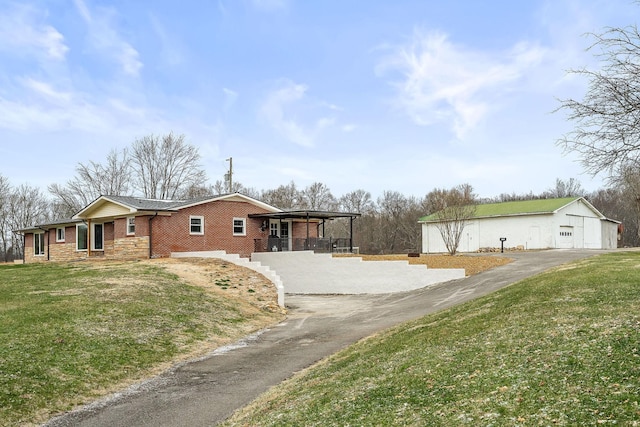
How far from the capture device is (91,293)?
17016 mm

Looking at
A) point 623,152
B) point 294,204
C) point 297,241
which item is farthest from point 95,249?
point 294,204

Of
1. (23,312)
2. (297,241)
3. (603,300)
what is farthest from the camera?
(297,241)

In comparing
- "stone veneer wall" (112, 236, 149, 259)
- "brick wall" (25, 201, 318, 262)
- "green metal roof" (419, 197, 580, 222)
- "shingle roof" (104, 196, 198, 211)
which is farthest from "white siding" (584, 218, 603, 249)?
"stone veneer wall" (112, 236, 149, 259)

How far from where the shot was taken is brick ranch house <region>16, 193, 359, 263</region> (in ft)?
93.0

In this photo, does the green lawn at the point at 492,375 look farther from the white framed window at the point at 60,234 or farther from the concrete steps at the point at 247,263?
the white framed window at the point at 60,234

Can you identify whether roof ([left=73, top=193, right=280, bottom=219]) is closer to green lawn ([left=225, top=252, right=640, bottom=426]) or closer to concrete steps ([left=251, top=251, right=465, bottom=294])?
concrete steps ([left=251, top=251, right=465, bottom=294])

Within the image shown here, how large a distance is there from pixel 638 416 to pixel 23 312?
13.9 m

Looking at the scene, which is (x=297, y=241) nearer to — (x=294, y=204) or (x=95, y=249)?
(x=95, y=249)

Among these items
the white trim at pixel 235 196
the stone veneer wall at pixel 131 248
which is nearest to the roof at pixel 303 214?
the white trim at pixel 235 196

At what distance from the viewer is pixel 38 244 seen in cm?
4088

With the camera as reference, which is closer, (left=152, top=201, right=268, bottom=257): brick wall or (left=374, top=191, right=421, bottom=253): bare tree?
(left=152, top=201, right=268, bottom=257): brick wall

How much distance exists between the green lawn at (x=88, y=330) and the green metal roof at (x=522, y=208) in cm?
2672

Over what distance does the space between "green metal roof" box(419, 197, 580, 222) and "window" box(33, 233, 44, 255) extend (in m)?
30.5

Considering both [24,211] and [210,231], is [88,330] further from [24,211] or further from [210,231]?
[24,211]
